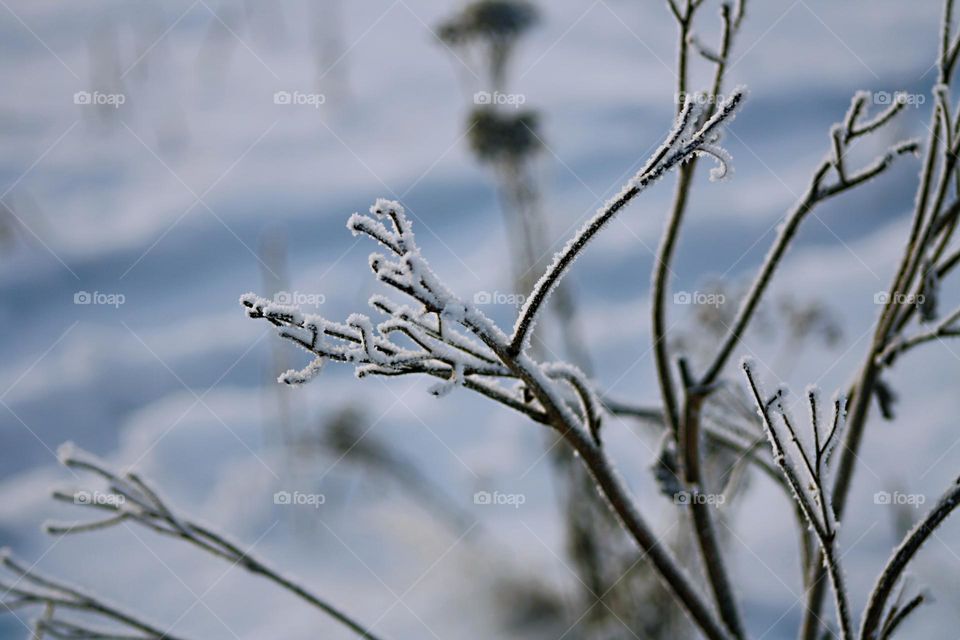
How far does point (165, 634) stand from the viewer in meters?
1.00

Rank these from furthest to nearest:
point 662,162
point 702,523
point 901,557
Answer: point 702,523 → point 901,557 → point 662,162

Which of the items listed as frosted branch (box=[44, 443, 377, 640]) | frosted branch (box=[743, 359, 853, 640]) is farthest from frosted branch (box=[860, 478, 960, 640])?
frosted branch (box=[44, 443, 377, 640])

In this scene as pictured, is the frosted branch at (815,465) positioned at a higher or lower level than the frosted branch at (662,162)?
lower

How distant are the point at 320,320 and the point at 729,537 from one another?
170 cm

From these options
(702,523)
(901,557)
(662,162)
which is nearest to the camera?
(662,162)

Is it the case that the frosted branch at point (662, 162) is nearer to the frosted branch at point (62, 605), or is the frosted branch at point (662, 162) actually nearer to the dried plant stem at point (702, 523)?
the dried plant stem at point (702, 523)

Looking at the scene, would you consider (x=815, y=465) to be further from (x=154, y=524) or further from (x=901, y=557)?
(x=154, y=524)

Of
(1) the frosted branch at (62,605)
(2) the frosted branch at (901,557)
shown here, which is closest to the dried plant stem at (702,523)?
(2) the frosted branch at (901,557)

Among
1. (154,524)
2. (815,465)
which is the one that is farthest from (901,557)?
(154,524)

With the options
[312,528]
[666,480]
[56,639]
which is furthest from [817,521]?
[312,528]

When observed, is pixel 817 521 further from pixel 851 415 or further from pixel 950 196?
pixel 950 196

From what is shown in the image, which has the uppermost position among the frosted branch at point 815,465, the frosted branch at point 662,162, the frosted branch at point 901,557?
the frosted branch at point 662,162

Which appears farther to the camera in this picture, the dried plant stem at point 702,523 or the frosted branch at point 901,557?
the dried plant stem at point 702,523

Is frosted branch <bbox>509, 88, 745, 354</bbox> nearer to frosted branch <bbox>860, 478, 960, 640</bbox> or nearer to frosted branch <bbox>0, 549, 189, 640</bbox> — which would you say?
frosted branch <bbox>860, 478, 960, 640</bbox>
